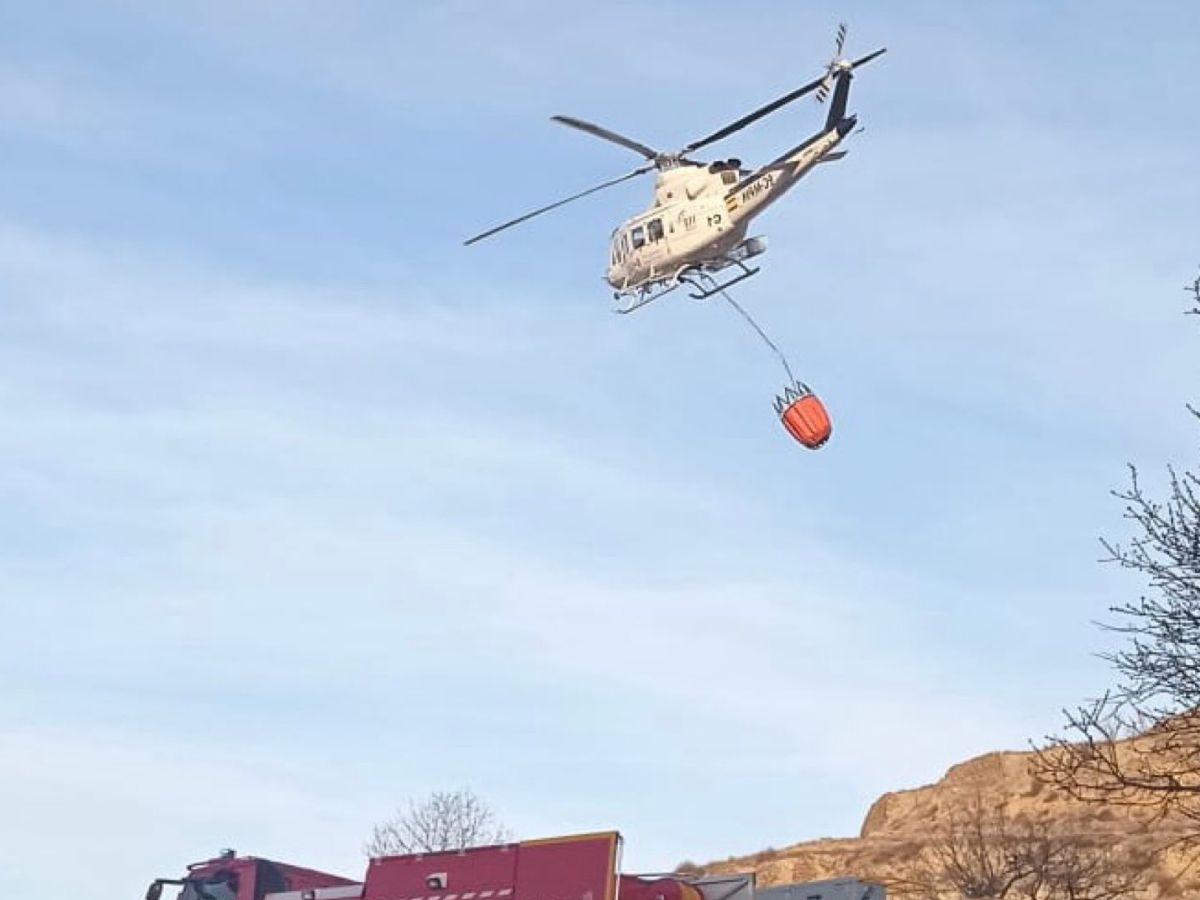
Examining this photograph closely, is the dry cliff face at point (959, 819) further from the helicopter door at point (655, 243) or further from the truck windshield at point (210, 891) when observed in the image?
the truck windshield at point (210, 891)

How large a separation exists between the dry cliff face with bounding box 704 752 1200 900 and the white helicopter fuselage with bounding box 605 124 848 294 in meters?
13.0

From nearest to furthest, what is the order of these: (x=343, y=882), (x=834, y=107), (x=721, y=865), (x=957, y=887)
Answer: (x=343, y=882) → (x=834, y=107) → (x=957, y=887) → (x=721, y=865)

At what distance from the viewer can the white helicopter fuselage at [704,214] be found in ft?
118

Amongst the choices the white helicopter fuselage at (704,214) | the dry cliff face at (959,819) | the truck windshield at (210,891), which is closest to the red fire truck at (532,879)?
the truck windshield at (210,891)

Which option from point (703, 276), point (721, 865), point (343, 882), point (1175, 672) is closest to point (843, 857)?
point (721, 865)

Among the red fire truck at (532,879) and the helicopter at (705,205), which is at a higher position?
the helicopter at (705,205)

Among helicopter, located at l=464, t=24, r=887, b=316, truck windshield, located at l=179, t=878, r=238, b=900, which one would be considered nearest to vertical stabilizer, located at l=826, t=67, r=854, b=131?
helicopter, located at l=464, t=24, r=887, b=316

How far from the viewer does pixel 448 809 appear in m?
59.4

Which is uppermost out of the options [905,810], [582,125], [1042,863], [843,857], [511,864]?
[582,125]

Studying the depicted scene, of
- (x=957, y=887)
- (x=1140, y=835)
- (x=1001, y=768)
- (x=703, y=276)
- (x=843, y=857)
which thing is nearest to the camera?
(x=703, y=276)

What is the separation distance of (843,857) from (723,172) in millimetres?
24114

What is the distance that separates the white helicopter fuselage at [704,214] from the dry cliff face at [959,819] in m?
13.0

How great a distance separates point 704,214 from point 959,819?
28.1 m

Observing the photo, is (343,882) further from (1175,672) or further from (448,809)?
(448,809)
